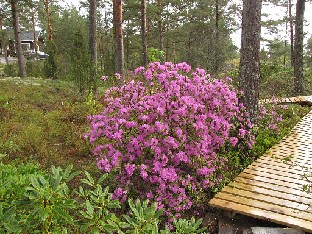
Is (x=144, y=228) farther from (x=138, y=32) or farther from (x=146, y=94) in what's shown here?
(x=138, y=32)

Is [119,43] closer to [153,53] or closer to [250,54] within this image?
[153,53]

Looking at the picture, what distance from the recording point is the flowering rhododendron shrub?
15.1 ft

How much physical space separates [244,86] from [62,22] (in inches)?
1316

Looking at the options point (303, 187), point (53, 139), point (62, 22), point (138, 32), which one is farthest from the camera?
point (62, 22)

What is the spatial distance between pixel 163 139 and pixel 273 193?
181 centimetres

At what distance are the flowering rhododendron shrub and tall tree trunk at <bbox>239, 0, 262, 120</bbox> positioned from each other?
1710 mm

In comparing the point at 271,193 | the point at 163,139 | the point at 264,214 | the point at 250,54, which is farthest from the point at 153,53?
the point at 264,214

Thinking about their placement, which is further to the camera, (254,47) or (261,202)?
(254,47)

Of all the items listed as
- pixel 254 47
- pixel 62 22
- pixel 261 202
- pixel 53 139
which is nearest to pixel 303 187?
pixel 261 202

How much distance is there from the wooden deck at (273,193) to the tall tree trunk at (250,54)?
3.94 ft

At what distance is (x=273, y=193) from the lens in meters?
4.78

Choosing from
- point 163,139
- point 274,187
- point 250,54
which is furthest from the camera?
point 250,54

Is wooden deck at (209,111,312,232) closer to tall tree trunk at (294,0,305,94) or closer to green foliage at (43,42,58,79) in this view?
tall tree trunk at (294,0,305,94)

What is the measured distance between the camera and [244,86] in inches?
275
